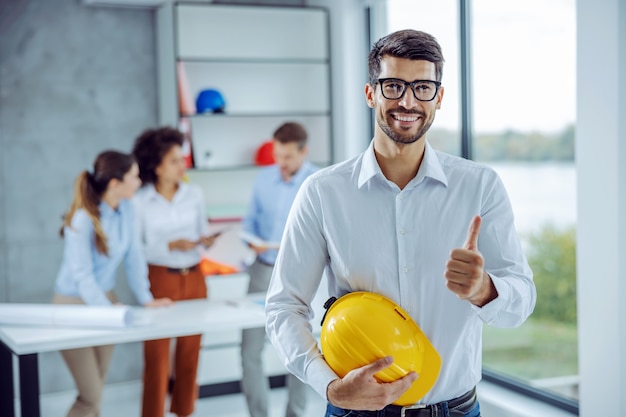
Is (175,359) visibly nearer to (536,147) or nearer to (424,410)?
(424,410)

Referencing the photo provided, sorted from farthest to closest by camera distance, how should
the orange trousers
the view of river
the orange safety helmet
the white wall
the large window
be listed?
the view of river, the orange safety helmet, the large window, the orange trousers, the white wall

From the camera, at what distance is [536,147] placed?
8.08 metres

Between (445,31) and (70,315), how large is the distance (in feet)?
8.35

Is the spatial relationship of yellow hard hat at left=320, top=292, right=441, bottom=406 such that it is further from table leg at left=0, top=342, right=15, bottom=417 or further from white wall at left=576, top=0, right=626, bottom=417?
table leg at left=0, top=342, right=15, bottom=417

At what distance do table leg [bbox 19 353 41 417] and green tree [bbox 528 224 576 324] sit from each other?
5.68 m

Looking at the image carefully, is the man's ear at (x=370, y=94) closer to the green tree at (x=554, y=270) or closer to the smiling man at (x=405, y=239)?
the smiling man at (x=405, y=239)

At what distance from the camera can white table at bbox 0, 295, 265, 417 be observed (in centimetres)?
307

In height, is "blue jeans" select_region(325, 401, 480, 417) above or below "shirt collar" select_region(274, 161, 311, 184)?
below

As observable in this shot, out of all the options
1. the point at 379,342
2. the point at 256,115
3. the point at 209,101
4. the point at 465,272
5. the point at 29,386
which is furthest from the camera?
the point at 256,115

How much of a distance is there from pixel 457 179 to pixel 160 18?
140 inches

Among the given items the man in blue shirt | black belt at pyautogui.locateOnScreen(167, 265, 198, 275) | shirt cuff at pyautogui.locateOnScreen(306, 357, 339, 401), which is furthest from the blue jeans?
black belt at pyautogui.locateOnScreen(167, 265, 198, 275)

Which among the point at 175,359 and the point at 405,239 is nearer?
the point at 405,239

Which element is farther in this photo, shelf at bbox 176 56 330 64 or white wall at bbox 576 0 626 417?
shelf at bbox 176 56 330 64

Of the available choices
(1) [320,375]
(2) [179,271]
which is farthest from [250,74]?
(1) [320,375]
